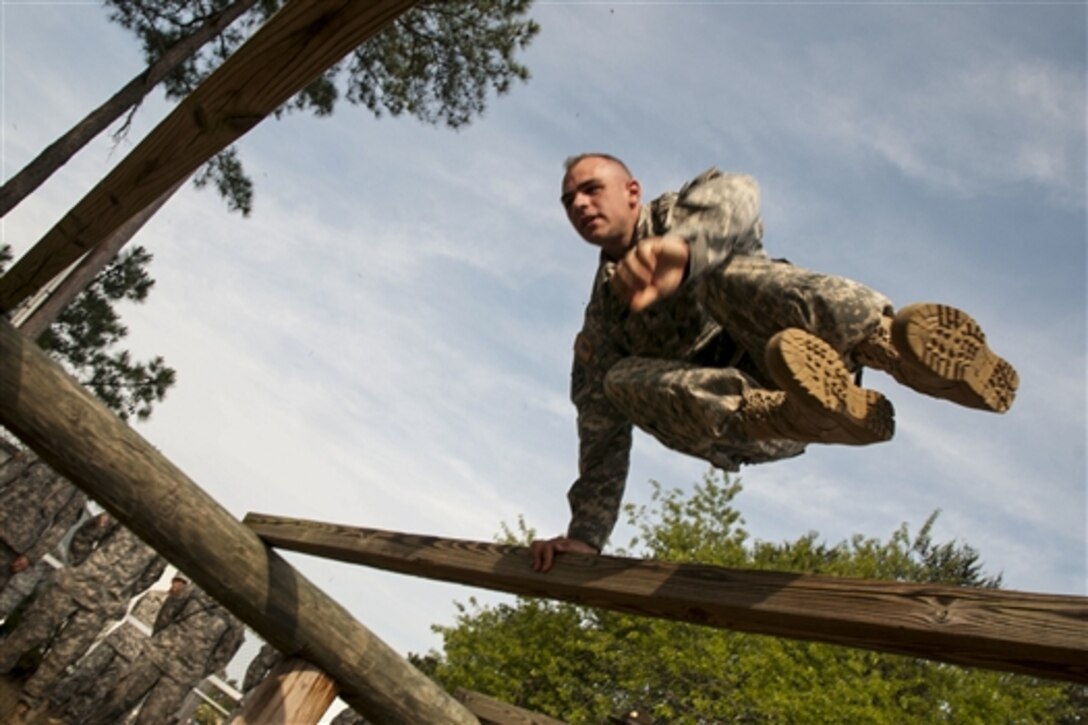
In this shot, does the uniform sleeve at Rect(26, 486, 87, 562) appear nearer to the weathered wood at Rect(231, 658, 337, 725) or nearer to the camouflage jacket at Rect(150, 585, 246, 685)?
the camouflage jacket at Rect(150, 585, 246, 685)

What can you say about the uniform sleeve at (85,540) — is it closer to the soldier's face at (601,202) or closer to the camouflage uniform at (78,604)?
the camouflage uniform at (78,604)

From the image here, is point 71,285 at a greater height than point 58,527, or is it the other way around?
point 71,285

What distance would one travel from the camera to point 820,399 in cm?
202

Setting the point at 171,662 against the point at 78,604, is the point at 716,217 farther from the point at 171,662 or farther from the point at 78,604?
the point at 78,604

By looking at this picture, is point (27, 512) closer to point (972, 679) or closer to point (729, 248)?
point (729, 248)

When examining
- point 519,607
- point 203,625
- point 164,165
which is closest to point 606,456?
point 164,165

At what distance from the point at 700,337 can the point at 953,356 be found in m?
1.07

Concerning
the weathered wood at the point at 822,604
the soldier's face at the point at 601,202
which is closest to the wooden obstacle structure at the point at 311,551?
the weathered wood at the point at 822,604

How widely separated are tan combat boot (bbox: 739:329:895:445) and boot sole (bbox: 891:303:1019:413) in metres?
0.13

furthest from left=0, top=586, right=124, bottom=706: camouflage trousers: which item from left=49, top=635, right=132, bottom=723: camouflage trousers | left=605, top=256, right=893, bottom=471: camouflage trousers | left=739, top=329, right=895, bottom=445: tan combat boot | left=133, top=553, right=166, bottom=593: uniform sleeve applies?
left=739, top=329, right=895, bottom=445: tan combat boot

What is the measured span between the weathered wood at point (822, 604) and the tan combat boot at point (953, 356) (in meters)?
0.44

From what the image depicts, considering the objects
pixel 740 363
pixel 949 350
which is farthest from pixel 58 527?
pixel 949 350

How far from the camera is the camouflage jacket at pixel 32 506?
315 inches

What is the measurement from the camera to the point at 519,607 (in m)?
21.3
